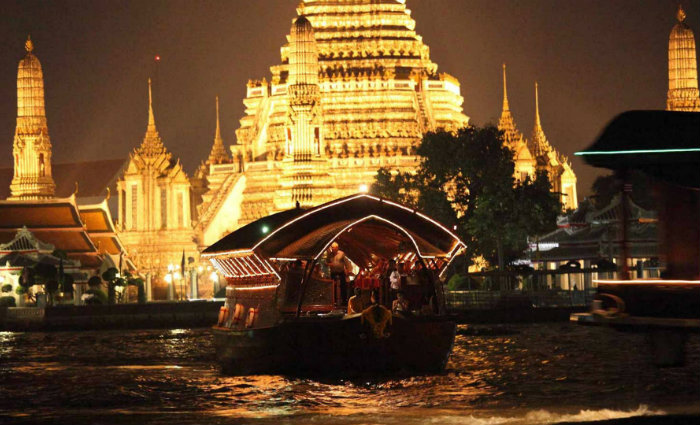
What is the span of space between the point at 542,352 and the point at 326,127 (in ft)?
159

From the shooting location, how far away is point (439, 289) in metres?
29.5

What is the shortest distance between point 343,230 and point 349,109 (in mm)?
56296

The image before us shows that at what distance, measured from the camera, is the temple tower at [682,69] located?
72.2 m

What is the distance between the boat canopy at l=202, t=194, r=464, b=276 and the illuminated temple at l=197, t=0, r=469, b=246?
47091 millimetres

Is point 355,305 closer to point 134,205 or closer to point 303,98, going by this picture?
point 303,98

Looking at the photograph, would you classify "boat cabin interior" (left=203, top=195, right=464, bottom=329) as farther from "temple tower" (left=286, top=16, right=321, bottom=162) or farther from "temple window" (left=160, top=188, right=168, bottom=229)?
"temple window" (left=160, top=188, right=168, bottom=229)

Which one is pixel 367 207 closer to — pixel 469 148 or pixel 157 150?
pixel 469 148

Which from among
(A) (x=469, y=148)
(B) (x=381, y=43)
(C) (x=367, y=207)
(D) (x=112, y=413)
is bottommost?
(D) (x=112, y=413)

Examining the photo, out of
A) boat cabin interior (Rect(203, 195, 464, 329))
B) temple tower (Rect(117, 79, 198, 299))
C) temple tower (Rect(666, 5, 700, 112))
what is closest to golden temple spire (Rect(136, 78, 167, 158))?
temple tower (Rect(117, 79, 198, 299))

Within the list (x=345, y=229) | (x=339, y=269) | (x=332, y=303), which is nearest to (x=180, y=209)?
(x=339, y=269)

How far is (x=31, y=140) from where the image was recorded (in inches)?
3290

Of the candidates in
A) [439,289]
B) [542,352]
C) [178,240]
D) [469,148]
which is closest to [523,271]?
[469,148]

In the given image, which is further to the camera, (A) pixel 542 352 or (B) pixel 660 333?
(A) pixel 542 352

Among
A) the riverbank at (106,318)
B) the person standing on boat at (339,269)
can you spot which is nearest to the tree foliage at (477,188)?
the riverbank at (106,318)
